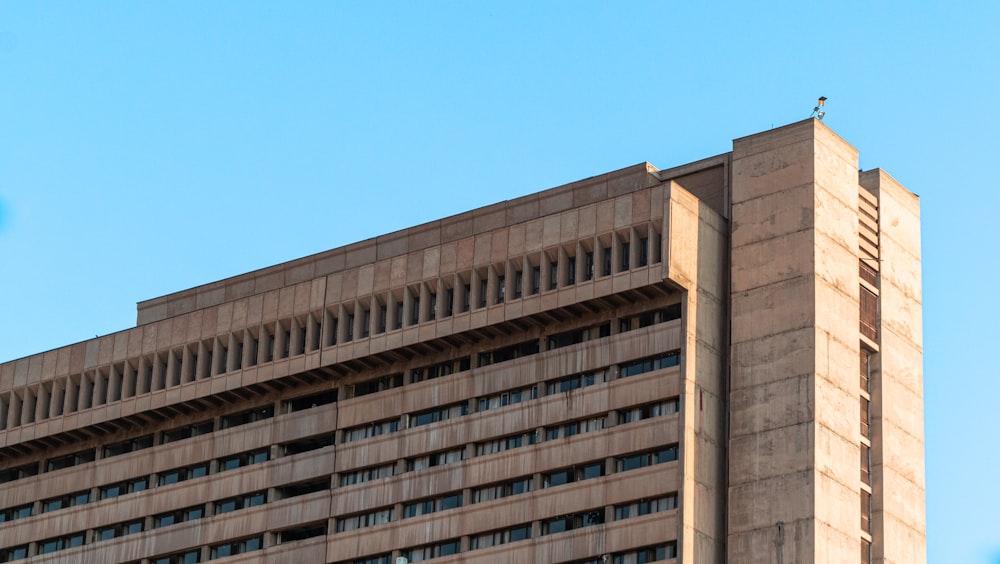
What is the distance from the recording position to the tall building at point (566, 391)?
123 m

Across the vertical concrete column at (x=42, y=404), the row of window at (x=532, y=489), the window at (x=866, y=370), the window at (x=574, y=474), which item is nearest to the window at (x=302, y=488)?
the row of window at (x=532, y=489)

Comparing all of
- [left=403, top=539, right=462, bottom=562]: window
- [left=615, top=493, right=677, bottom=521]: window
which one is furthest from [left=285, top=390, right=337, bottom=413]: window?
[left=615, top=493, right=677, bottom=521]: window

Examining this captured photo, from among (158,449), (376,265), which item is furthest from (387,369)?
(158,449)

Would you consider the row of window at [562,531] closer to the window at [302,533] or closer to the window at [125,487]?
the window at [302,533]

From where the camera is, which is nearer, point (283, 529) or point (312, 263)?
point (283, 529)

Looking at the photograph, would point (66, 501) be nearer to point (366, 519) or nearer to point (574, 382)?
point (366, 519)

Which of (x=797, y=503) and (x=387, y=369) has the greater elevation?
(x=387, y=369)

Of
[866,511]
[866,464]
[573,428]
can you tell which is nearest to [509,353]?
[573,428]

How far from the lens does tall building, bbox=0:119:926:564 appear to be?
12306 cm

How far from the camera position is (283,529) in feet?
451

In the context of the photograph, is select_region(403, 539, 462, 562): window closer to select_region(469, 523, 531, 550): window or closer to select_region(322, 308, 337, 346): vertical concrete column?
select_region(469, 523, 531, 550): window

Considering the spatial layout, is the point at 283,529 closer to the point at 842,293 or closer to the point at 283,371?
the point at 283,371

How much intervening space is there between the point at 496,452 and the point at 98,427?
33.9 metres

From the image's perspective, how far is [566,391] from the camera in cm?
12788
